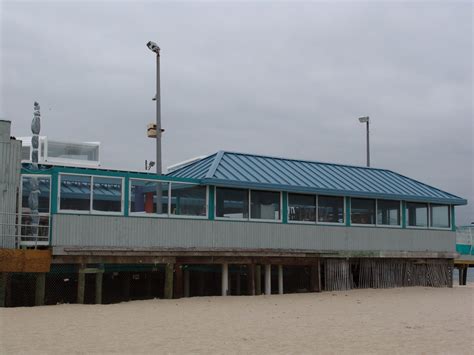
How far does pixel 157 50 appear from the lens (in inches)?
1048

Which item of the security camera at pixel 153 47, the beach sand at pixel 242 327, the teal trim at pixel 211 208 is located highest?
Result: the security camera at pixel 153 47

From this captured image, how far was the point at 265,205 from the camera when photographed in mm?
24047

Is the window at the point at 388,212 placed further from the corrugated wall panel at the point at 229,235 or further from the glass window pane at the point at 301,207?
the glass window pane at the point at 301,207

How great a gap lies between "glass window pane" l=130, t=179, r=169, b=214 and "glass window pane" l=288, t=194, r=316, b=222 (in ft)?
17.5

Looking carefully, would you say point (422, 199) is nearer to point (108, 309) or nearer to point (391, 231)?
point (391, 231)

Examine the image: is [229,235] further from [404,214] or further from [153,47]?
[404,214]

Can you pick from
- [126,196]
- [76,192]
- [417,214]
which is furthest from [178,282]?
[417,214]

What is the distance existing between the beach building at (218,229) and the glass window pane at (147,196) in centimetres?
4

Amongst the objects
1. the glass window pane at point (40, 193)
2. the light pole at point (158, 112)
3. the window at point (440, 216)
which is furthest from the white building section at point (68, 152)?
the window at point (440, 216)

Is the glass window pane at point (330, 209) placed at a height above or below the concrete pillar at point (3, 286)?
above

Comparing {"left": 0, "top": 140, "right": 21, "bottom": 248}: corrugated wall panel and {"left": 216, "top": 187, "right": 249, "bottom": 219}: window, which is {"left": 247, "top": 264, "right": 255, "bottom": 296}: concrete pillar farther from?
{"left": 0, "top": 140, "right": 21, "bottom": 248}: corrugated wall panel

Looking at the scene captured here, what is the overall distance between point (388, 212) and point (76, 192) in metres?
13.9

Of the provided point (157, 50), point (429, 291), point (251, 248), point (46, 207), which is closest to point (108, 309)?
point (46, 207)

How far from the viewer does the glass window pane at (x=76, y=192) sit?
19.4m
